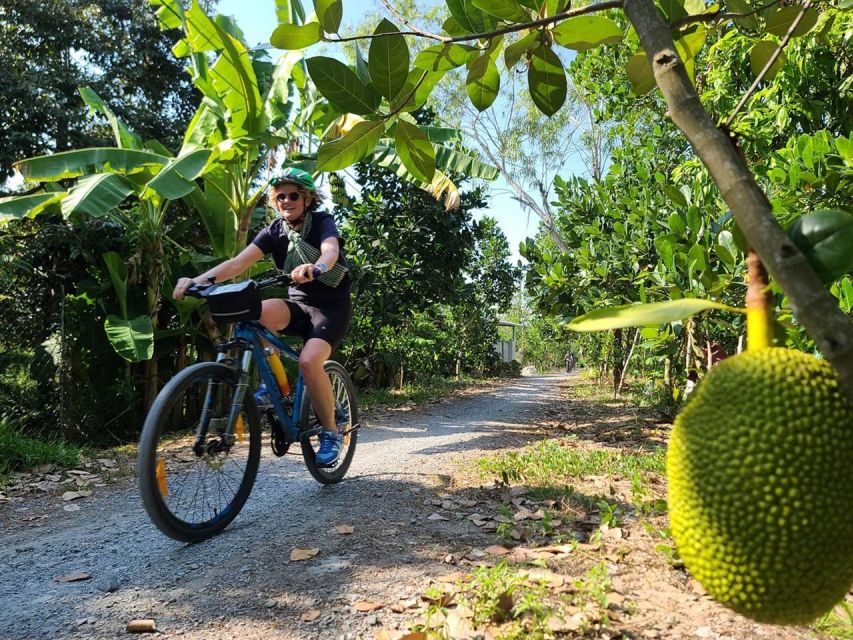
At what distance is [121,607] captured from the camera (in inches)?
71.2

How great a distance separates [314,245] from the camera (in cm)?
300

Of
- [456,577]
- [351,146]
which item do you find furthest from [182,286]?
[351,146]

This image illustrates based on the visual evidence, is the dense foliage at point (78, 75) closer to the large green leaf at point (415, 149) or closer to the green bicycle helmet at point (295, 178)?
the green bicycle helmet at point (295, 178)

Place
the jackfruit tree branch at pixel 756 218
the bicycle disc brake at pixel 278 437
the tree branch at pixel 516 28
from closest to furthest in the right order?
the jackfruit tree branch at pixel 756 218 < the tree branch at pixel 516 28 < the bicycle disc brake at pixel 278 437

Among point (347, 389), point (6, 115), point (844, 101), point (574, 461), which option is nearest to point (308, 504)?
point (347, 389)

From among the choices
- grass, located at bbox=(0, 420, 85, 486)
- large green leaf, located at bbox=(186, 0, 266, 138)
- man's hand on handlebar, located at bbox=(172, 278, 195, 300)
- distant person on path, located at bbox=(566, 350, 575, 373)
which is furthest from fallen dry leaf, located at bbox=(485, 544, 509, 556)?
distant person on path, located at bbox=(566, 350, 575, 373)

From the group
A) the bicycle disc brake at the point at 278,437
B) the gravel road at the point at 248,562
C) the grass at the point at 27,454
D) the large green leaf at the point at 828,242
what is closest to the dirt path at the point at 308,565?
the gravel road at the point at 248,562

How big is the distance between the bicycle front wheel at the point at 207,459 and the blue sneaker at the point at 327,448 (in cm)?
43

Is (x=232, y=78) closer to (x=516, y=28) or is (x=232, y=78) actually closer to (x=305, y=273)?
(x=305, y=273)

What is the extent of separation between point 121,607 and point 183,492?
2.47 ft

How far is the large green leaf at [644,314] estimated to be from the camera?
541 millimetres

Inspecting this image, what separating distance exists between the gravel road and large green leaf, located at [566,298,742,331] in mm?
1406

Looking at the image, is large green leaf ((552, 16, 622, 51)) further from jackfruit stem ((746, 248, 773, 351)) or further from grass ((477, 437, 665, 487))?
grass ((477, 437, 665, 487))

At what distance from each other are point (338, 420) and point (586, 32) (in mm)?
2928
